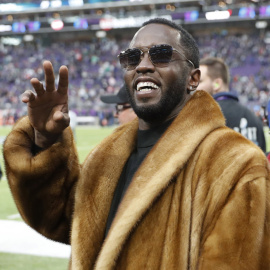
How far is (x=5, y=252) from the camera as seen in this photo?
16.8ft

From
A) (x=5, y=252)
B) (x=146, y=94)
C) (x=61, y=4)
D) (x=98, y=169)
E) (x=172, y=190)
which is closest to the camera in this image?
(x=172, y=190)

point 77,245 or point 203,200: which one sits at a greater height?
point 203,200

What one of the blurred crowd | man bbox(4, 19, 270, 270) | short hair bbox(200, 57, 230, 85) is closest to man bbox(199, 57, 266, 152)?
short hair bbox(200, 57, 230, 85)

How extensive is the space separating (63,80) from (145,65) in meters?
0.34

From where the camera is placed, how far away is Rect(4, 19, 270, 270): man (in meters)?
1.61

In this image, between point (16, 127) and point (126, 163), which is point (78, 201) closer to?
point (126, 163)

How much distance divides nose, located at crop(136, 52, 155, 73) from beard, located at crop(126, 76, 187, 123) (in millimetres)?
113

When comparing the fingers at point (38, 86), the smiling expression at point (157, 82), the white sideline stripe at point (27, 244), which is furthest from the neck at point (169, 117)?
the white sideline stripe at point (27, 244)

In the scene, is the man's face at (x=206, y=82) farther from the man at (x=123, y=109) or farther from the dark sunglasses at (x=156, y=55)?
the dark sunglasses at (x=156, y=55)

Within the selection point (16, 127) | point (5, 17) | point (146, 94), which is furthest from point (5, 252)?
point (5, 17)

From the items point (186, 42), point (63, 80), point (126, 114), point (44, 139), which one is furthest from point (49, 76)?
point (126, 114)

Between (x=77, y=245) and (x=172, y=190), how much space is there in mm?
468

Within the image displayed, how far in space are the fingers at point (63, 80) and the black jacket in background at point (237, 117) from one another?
8.26 ft

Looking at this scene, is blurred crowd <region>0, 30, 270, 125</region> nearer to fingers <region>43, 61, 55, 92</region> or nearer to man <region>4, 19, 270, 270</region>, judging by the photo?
man <region>4, 19, 270, 270</region>
